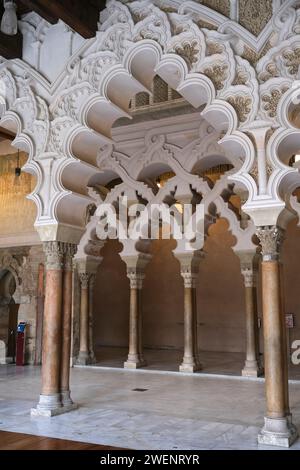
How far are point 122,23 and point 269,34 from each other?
1800 mm

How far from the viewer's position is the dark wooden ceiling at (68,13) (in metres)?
5.30

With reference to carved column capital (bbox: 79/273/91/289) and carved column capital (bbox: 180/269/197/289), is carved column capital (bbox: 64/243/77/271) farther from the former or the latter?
carved column capital (bbox: 79/273/91/289)

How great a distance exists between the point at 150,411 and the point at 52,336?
1.53 m

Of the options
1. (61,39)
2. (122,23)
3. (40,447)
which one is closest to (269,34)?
(122,23)

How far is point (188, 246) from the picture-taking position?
31.2 ft

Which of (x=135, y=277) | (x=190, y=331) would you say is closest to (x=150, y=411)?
(x=190, y=331)

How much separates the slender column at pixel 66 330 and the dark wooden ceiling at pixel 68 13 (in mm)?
2643

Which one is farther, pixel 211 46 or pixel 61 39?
pixel 61 39

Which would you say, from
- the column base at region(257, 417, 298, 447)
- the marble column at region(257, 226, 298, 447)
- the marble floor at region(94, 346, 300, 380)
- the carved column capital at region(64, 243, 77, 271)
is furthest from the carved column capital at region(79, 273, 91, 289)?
the column base at region(257, 417, 298, 447)

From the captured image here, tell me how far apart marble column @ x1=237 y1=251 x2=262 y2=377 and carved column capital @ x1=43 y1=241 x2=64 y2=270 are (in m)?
4.41

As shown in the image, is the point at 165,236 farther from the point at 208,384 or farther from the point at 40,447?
A: the point at 40,447

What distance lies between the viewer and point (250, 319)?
9.38 meters

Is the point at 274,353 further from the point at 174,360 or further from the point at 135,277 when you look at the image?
the point at 174,360

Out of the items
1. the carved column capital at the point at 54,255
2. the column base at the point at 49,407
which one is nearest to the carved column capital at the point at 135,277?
the carved column capital at the point at 54,255
